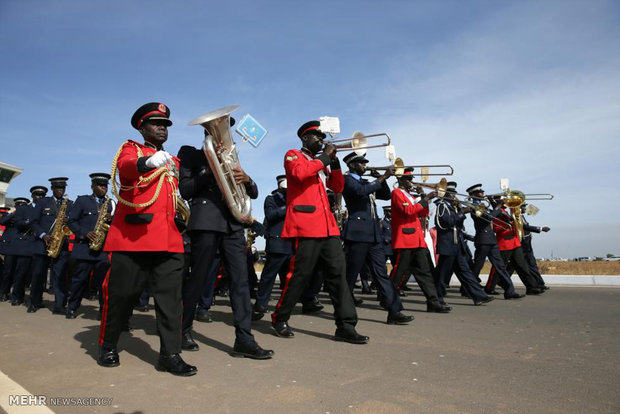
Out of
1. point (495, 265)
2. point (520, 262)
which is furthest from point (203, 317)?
point (520, 262)

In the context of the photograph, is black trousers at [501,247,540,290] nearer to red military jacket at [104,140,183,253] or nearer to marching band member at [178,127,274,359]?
marching band member at [178,127,274,359]

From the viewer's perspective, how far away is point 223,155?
433 cm

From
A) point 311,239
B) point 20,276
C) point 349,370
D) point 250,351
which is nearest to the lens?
point 349,370

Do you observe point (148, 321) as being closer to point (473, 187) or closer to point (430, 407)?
point (430, 407)

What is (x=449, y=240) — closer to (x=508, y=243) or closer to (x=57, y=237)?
(x=508, y=243)

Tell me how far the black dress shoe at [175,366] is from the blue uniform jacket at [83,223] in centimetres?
375

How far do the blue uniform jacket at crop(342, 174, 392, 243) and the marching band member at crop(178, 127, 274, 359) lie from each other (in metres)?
2.11

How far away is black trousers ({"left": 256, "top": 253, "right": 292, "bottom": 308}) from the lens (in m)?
7.12

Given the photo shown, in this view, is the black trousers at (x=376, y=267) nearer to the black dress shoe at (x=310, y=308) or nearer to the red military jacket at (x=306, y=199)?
the black dress shoe at (x=310, y=308)

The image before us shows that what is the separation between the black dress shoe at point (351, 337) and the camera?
15.8 feet

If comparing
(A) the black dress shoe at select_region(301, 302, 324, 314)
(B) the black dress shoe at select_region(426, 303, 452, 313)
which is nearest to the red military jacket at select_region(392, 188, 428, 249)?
(B) the black dress shoe at select_region(426, 303, 452, 313)

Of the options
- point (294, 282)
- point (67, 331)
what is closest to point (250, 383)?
point (294, 282)

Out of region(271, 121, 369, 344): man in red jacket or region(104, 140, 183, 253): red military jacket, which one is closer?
region(104, 140, 183, 253): red military jacket

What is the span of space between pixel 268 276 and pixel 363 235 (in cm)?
185
